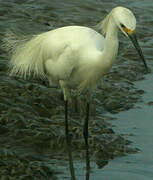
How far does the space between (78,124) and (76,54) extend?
1458 mm

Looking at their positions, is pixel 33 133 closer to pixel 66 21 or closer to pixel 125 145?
pixel 125 145

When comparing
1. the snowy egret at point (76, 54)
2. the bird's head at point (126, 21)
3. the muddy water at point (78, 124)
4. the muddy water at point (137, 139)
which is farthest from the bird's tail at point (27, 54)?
the bird's head at point (126, 21)

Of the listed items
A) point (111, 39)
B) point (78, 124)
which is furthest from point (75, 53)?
point (78, 124)

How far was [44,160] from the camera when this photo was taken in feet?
20.2

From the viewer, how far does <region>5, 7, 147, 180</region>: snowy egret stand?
5.38 m

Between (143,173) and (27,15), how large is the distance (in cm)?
529

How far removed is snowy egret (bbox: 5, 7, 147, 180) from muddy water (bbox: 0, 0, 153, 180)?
9.8 inches

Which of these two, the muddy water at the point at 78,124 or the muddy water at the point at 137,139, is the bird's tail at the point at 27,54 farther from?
the muddy water at the point at 137,139

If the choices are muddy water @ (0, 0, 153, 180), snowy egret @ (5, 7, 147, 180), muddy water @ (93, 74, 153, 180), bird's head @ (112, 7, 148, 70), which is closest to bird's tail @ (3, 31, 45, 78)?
snowy egret @ (5, 7, 147, 180)

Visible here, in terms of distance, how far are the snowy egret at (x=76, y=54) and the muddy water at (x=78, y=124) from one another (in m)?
0.25

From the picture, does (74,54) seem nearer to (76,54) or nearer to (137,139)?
(76,54)

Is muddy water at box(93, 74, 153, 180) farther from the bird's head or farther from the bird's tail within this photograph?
the bird's head

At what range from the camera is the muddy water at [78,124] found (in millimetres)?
6031

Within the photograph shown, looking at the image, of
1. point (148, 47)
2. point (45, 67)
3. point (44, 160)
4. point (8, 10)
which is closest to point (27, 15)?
point (8, 10)
